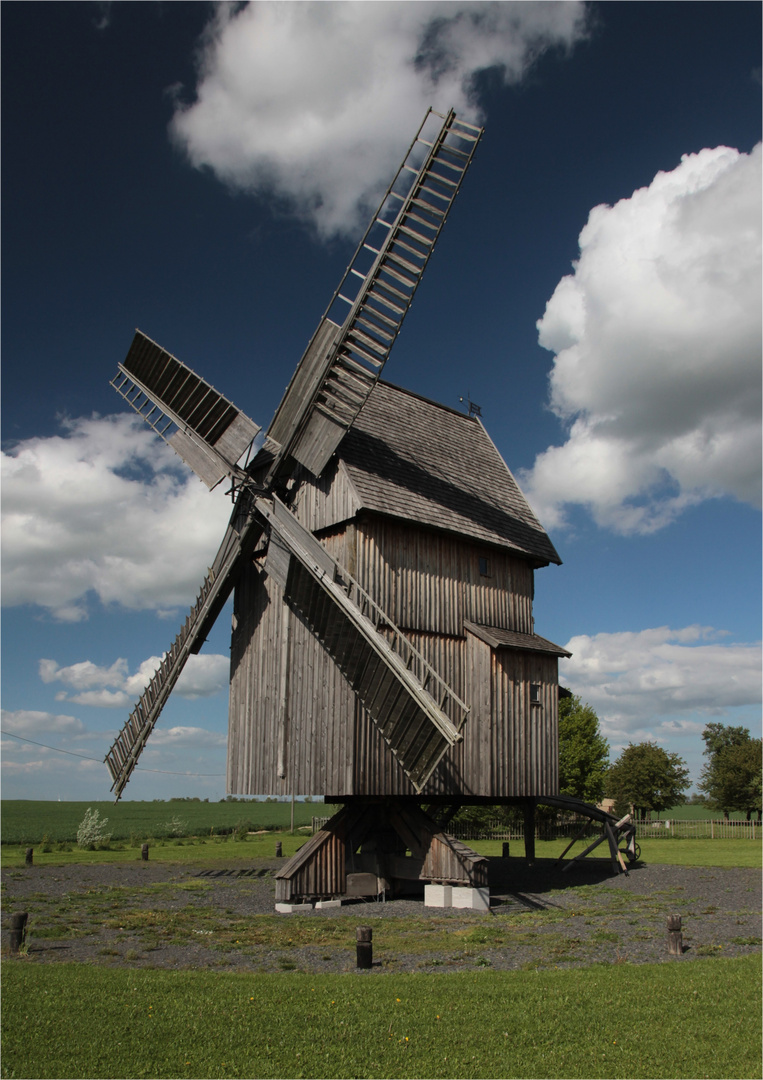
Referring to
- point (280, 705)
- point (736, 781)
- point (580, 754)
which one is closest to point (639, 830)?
point (580, 754)

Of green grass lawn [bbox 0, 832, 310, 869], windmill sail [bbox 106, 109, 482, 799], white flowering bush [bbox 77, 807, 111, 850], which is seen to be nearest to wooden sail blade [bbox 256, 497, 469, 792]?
windmill sail [bbox 106, 109, 482, 799]

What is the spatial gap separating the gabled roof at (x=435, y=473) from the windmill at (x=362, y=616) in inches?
2.9

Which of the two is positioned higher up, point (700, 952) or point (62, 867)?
point (700, 952)

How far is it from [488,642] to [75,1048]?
40.5ft

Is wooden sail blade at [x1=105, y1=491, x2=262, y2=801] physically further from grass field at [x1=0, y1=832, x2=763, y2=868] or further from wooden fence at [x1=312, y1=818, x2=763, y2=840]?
wooden fence at [x1=312, y1=818, x2=763, y2=840]

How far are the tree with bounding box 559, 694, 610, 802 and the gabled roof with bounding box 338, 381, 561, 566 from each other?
90.4 ft

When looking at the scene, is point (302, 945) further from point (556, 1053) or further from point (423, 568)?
point (423, 568)

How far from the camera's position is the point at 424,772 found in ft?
46.4

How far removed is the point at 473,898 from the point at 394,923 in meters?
2.44

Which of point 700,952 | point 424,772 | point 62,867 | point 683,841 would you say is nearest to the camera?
point 700,952

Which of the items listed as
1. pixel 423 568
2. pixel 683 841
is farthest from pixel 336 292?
pixel 683 841

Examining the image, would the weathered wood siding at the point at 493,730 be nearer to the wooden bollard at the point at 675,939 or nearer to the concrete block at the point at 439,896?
the concrete block at the point at 439,896

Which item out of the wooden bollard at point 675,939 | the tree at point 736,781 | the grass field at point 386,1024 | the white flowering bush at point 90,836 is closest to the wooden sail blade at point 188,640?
the grass field at point 386,1024

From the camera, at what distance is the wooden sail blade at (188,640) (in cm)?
1881
